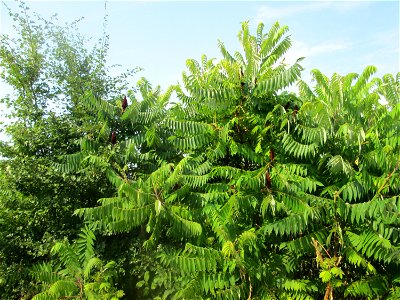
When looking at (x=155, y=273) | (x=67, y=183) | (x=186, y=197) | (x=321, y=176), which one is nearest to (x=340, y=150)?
(x=321, y=176)

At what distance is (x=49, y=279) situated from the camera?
21.9 ft

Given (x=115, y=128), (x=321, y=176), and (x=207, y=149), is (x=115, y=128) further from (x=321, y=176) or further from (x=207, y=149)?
(x=321, y=176)

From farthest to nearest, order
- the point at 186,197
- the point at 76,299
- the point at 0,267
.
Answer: the point at 0,267
the point at 186,197
the point at 76,299

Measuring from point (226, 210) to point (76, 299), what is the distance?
2.63m

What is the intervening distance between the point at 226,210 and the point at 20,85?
6535mm

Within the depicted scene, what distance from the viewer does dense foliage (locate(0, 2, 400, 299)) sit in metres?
6.09

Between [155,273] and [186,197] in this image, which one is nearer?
[186,197]

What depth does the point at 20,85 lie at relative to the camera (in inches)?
406

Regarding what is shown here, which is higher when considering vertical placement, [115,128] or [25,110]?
[25,110]

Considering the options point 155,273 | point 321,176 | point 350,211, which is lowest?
point 155,273

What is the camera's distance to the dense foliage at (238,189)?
6.09 m

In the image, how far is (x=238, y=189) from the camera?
22.4 feet

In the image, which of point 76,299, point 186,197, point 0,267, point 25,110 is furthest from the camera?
point 25,110

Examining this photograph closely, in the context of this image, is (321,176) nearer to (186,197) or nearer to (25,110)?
(186,197)
